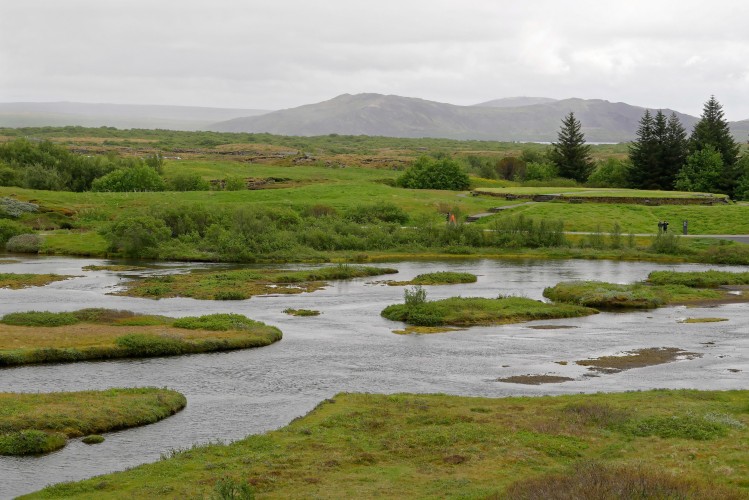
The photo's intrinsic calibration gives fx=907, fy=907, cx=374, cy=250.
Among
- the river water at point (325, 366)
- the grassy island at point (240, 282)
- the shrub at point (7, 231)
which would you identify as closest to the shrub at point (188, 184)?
the shrub at point (7, 231)

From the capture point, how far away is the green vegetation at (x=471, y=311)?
5241 centimetres

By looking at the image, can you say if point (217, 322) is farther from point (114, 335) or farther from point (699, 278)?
point (699, 278)

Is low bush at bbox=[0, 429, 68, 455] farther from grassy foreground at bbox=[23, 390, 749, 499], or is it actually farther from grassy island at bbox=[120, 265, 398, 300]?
grassy island at bbox=[120, 265, 398, 300]

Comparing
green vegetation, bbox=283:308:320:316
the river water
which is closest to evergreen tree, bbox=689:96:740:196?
the river water

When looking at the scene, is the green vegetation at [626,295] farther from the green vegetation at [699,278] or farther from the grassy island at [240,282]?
the grassy island at [240,282]

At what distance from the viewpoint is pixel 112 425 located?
3062cm

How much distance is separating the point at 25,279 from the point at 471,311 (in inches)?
1325

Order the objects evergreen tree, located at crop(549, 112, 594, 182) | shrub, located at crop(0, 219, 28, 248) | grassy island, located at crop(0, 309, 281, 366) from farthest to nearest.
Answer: evergreen tree, located at crop(549, 112, 594, 182), shrub, located at crop(0, 219, 28, 248), grassy island, located at crop(0, 309, 281, 366)

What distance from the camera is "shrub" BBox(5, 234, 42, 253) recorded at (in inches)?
3452

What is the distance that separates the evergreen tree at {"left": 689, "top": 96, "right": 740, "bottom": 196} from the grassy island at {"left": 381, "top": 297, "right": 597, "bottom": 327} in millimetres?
69031

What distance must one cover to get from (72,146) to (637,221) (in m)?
124

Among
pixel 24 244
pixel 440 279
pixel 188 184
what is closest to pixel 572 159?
pixel 188 184

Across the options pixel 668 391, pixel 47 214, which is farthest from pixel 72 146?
pixel 668 391

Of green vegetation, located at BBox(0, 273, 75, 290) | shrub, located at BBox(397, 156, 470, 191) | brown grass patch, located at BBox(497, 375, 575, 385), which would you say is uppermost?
shrub, located at BBox(397, 156, 470, 191)
